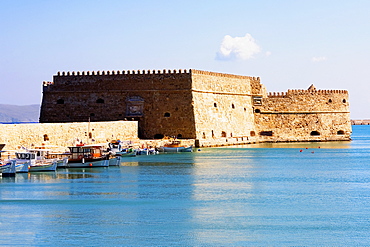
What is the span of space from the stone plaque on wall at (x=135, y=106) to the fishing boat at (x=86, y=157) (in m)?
8.96

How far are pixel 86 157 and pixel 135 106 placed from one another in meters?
10.4

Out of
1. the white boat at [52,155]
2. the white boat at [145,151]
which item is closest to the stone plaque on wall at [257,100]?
the white boat at [145,151]

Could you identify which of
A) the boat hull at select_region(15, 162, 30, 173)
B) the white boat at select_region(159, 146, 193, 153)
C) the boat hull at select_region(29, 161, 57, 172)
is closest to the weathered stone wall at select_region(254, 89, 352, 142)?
the white boat at select_region(159, 146, 193, 153)

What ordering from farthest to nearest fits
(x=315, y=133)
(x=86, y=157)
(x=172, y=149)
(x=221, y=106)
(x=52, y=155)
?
(x=315, y=133) < (x=221, y=106) < (x=172, y=149) < (x=86, y=157) < (x=52, y=155)

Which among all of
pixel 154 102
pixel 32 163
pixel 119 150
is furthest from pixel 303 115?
pixel 32 163

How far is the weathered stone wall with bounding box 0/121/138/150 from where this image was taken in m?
27.8

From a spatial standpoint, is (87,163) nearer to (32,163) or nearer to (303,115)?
(32,163)

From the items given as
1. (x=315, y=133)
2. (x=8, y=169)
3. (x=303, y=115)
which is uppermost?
(x=303, y=115)

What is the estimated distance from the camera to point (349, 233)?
14875mm

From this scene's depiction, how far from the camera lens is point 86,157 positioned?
92.3 feet

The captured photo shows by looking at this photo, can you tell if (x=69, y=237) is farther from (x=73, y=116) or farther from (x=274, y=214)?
(x=73, y=116)

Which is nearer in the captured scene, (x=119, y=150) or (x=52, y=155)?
(x=52, y=155)

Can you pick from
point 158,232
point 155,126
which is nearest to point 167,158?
point 155,126

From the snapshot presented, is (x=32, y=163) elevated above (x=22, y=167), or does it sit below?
above
